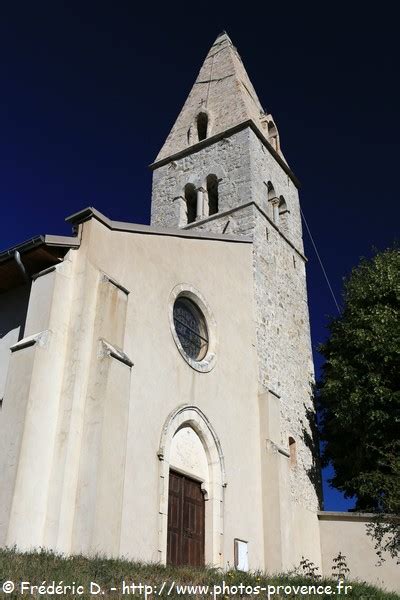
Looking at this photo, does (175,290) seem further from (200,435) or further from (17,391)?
(17,391)

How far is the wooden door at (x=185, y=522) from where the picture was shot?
12039 millimetres

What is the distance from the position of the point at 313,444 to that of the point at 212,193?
968 centimetres

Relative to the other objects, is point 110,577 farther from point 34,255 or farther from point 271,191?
point 271,191

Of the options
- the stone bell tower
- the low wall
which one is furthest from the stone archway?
the low wall

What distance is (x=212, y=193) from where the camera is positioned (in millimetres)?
22047

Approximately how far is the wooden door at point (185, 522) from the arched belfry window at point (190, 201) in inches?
460

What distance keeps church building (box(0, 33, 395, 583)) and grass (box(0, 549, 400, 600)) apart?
1.19 meters

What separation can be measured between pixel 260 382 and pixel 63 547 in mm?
8254

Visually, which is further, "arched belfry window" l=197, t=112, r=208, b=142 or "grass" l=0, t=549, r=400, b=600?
"arched belfry window" l=197, t=112, r=208, b=142

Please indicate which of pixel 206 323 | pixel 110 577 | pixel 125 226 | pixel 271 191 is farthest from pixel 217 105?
pixel 110 577

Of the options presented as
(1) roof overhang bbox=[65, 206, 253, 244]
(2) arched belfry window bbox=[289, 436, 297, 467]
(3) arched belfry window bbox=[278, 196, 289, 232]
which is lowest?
(2) arched belfry window bbox=[289, 436, 297, 467]

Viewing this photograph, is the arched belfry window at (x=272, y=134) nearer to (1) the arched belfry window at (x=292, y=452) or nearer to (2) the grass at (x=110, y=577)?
(1) the arched belfry window at (x=292, y=452)

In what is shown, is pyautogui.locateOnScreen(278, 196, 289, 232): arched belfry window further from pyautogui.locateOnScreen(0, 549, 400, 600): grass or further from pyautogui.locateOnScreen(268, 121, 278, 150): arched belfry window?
pyautogui.locateOnScreen(0, 549, 400, 600): grass

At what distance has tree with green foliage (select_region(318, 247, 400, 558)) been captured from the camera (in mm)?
15305
